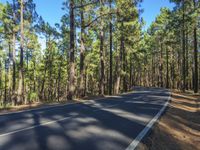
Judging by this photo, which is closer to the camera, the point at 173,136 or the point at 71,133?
the point at 71,133

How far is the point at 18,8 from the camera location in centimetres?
3198

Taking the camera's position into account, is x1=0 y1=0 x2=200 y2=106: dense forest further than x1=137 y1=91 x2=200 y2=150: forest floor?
Yes

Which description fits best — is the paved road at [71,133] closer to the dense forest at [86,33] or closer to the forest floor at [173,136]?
the forest floor at [173,136]

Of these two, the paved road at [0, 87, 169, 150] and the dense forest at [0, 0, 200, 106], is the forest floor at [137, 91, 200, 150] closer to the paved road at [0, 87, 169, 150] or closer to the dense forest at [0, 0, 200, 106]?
the paved road at [0, 87, 169, 150]

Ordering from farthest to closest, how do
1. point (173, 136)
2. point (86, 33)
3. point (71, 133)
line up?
1. point (86, 33)
2. point (173, 136)
3. point (71, 133)

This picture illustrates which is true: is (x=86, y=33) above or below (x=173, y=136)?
above

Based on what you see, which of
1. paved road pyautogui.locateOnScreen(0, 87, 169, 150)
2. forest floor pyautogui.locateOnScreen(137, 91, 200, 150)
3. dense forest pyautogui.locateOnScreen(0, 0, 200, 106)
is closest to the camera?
paved road pyautogui.locateOnScreen(0, 87, 169, 150)

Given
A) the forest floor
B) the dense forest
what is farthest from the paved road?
the dense forest

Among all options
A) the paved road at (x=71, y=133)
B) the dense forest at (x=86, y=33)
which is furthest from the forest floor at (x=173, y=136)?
the dense forest at (x=86, y=33)

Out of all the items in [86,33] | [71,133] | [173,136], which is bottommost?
[173,136]

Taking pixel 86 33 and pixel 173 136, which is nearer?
pixel 173 136

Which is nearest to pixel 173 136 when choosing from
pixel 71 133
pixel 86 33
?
pixel 71 133

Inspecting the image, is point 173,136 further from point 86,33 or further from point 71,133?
point 86,33

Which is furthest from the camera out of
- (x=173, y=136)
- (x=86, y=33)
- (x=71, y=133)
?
(x=86, y=33)
